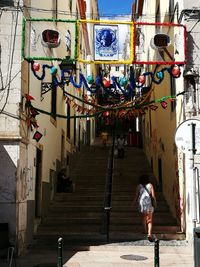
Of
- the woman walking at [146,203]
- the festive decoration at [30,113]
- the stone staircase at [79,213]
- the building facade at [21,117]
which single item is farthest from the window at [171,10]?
the stone staircase at [79,213]

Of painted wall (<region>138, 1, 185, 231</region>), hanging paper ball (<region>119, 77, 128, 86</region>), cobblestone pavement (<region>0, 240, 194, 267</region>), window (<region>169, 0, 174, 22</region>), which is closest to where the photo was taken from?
cobblestone pavement (<region>0, 240, 194, 267</region>)

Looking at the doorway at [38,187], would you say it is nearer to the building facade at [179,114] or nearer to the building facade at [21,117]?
the building facade at [21,117]

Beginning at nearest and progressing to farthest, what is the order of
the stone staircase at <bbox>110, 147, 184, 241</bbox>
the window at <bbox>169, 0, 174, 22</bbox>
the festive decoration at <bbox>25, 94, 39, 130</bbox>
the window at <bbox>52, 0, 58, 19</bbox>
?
the festive decoration at <bbox>25, 94, 39, 130</bbox> < the stone staircase at <bbox>110, 147, 184, 241</bbox> < the window at <bbox>169, 0, 174, 22</bbox> < the window at <bbox>52, 0, 58, 19</bbox>

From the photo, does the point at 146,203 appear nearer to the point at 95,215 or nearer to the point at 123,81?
the point at 95,215

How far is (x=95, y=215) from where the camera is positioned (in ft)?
46.8

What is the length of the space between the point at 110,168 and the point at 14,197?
8.02 m

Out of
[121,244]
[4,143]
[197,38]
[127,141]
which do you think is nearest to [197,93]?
[197,38]

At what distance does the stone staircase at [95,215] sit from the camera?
12500mm

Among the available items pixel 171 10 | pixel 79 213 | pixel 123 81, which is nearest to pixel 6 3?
pixel 123 81

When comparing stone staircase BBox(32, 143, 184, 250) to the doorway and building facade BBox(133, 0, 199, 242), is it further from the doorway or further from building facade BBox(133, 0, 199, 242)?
building facade BBox(133, 0, 199, 242)

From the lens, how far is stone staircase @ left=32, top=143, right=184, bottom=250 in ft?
41.0

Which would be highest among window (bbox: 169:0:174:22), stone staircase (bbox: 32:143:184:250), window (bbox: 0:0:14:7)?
window (bbox: 169:0:174:22)

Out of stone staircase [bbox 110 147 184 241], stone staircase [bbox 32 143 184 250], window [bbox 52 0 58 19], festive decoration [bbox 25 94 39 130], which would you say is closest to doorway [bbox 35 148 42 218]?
stone staircase [bbox 32 143 184 250]

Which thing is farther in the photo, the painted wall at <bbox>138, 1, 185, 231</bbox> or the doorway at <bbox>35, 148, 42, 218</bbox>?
the doorway at <bbox>35, 148, 42, 218</bbox>
